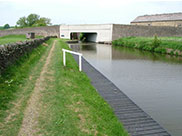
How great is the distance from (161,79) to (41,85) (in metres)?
6.68

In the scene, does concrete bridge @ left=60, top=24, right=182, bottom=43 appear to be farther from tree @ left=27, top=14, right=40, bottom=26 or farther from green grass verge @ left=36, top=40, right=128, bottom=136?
tree @ left=27, top=14, right=40, bottom=26

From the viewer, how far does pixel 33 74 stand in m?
7.39

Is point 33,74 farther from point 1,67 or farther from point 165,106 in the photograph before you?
point 165,106

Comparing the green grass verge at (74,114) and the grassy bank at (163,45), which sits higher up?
the grassy bank at (163,45)

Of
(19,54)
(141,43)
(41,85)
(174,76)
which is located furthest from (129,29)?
(41,85)

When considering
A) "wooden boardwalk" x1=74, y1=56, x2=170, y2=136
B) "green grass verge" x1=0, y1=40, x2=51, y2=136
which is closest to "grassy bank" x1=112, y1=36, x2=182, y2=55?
"wooden boardwalk" x1=74, y1=56, x2=170, y2=136

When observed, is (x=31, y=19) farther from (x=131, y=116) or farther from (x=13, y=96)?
(x=131, y=116)

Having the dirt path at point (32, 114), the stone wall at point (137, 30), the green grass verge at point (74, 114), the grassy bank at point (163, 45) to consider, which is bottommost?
the green grass verge at point (74, 114)

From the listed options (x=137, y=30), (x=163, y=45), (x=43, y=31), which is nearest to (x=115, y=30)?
(x=137, y=30)

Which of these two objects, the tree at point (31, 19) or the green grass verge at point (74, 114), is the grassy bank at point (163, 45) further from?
the tree at point (31, 19)

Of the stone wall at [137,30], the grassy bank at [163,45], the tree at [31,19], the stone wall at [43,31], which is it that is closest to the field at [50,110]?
the grassy bank at [163,45]

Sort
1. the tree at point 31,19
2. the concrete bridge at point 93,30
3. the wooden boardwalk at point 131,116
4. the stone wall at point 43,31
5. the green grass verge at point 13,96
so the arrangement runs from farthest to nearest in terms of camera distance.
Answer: the tree at point 31,19 → the stone wall at point 43,31 → the concrete bridge at point 93,30 → the wooden boardwalk at point 131,116 → the green grass verge at point 13,96

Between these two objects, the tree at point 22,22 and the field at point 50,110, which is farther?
the tree at point 22,22

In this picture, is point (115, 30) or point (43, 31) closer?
point (115, 30)
